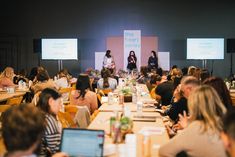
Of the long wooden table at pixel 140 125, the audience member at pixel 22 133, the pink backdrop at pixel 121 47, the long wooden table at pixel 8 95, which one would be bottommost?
the long wooden table at pixel 8 95

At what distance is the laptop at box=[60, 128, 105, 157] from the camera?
2900mm

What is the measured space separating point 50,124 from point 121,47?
1357 cm

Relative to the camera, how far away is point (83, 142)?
115 inches

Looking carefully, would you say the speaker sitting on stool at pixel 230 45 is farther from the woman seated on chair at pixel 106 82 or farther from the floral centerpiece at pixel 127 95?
the floral centerpiece at pixel 127 95

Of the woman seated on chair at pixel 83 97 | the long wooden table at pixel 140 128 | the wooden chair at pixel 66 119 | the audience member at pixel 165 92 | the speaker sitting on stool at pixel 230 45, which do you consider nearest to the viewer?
the long wooden table at pixel 140 128

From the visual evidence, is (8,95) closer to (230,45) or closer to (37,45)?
(37,45)

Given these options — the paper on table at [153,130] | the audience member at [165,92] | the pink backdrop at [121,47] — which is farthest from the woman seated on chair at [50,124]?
the pink backdrop at [121,47]

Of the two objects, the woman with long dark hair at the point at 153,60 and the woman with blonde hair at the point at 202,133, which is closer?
the woman with blonde hair at the point at 202,133

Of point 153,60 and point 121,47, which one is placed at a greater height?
point 121,47

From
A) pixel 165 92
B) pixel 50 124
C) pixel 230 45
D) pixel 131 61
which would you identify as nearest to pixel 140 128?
pixel 50 124

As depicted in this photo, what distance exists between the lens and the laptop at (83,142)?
2.90m

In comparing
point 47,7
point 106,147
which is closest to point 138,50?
point 47,7

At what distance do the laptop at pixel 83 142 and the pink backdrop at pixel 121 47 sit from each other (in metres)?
14.0

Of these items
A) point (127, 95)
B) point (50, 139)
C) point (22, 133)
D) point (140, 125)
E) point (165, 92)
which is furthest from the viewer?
point (165, 92)
